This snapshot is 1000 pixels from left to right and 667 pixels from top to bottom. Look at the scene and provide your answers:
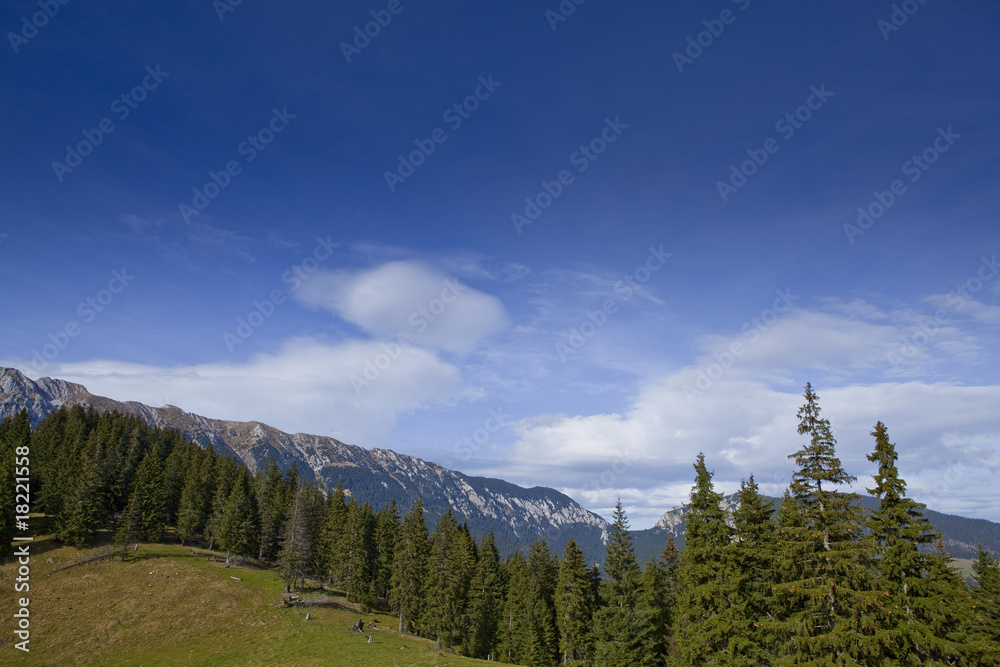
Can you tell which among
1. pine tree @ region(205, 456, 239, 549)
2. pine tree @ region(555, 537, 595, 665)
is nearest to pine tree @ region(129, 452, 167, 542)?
pine tree @ region(205, 456, 239, 549)

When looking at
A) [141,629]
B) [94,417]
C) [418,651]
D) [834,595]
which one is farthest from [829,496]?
[94,417]

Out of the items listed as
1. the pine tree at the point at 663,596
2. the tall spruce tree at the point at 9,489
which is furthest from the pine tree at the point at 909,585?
the tall spruce tree at the point at 9,489

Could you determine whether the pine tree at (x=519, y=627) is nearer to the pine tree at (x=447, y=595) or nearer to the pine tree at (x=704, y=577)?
the pine tree at (x=447, y=595)

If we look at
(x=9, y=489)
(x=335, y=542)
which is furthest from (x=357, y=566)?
(x=9, y=489)

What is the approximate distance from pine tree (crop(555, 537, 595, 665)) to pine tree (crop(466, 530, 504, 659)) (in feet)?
46.6

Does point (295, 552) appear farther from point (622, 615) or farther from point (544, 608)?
point (622, 615)

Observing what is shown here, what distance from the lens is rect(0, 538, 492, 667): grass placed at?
51344mm

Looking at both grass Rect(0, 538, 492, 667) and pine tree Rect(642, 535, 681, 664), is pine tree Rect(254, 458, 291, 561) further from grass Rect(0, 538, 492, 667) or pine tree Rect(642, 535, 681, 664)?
pine tree Rect(642, 535, 681, 664)

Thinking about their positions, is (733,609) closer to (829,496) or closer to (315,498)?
(829,496)

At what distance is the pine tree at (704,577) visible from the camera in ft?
102

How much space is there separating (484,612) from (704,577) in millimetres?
47805

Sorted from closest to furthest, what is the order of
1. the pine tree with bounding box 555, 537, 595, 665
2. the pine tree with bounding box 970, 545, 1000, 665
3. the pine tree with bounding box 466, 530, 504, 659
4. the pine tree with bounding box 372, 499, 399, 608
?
the pine tree with bounding box 970, 545, 1000, 665
the pine tree with bounding box 555, 537, 595, 665
the pine tree with bounding box 466, 530, 504, 659
the pine tree with bounding box 372, 499, 399, 608

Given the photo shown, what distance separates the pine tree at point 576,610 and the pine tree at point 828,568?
35821 millimetres

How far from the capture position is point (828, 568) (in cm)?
2442
